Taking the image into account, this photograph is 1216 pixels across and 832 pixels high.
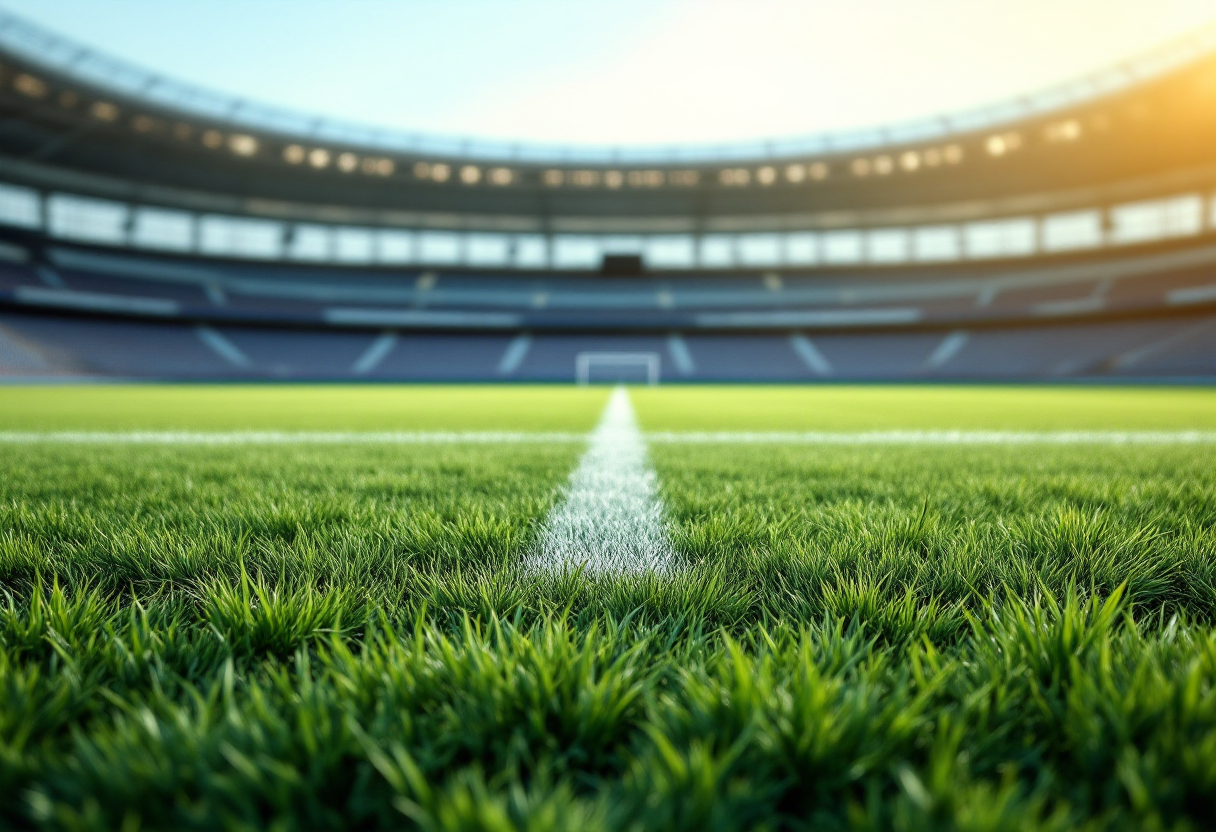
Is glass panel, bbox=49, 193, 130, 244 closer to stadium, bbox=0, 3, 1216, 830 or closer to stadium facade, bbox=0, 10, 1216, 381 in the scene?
stadium facade, bbox=0, 10, 1216, 381

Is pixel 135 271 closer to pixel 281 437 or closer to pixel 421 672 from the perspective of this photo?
pixel 281 437

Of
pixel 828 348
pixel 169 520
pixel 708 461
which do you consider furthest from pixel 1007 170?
pixel 169 520

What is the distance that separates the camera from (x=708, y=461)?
3520 mm

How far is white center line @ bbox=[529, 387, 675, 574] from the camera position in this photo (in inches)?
59.3

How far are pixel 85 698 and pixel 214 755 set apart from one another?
0.92 feet

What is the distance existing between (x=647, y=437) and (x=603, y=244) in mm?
37963

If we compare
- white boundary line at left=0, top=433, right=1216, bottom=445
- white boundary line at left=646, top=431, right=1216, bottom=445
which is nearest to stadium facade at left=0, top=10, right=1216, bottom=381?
white boundary line at left=0, top=433, right=1216, bottom=445

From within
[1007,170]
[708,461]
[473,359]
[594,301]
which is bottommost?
[708,461]

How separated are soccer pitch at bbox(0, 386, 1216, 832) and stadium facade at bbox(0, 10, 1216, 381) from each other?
3245 cm

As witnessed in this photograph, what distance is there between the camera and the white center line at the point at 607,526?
1.51 m

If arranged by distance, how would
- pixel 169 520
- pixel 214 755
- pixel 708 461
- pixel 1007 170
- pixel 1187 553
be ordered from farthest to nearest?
pixel 1007 170 < pixel 708 461 < pixel 169 520 < pixel 1187 553 < pixel 214 755

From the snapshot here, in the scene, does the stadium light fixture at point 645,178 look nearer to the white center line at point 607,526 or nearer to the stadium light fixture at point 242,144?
the stadium light fixture at point 242,144

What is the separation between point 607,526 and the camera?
193 cm

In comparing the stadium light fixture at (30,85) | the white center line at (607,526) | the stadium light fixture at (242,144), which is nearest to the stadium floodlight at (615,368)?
the stadium light fixture at (242,144)
